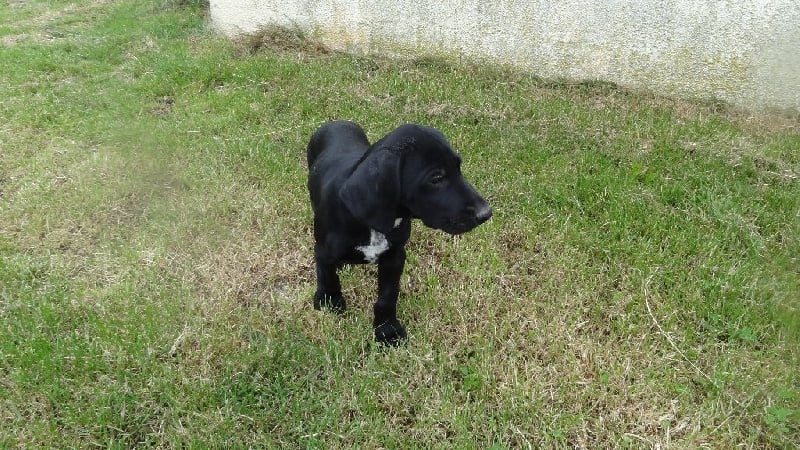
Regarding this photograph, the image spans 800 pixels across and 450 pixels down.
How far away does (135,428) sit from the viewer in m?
2.90

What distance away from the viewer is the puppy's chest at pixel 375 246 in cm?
287

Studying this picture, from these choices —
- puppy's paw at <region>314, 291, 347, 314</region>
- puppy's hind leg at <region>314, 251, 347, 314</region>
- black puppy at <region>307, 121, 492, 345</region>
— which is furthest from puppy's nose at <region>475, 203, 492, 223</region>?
puppy's paw at <region>314, 291, 347, 314</region>

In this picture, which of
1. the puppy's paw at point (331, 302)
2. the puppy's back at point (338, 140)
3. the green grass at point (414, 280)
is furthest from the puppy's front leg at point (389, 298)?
the puppy's back at point (338, 140)

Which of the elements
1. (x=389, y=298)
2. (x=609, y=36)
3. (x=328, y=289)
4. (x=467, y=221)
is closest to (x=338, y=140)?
(x=328, y=289)

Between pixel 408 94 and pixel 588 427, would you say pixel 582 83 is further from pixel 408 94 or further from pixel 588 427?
pixel 588 427

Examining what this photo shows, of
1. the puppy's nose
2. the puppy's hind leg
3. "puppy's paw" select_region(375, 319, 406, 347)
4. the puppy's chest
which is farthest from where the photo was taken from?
"puppy's paw" select_region(375, 319, 406, 347)

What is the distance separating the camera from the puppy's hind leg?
3.31 m

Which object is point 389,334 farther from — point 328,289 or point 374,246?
point 374,246

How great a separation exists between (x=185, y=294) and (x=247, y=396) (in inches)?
44.4

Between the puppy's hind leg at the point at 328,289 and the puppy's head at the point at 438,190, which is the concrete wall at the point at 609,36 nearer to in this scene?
the puppy's hind leg at the point at 328,289

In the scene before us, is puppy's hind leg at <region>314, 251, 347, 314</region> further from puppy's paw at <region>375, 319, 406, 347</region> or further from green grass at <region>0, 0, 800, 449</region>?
puppy's paw at <region>375, 319, 406, 347</region>

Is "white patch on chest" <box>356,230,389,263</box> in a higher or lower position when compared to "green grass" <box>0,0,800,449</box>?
higher

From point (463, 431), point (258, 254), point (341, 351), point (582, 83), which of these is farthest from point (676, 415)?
point (582, 83)

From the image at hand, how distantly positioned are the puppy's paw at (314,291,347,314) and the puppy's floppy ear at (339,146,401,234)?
3.57ft
